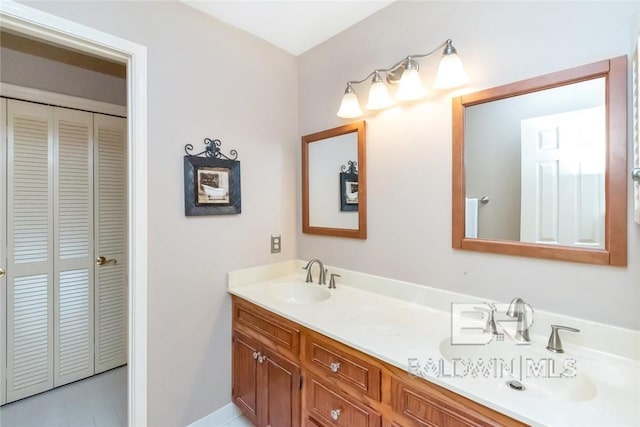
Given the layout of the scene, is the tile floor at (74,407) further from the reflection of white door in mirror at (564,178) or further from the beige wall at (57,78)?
the beige wall at (57,78)

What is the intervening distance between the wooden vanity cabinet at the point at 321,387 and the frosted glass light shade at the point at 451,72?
1234 millimetres

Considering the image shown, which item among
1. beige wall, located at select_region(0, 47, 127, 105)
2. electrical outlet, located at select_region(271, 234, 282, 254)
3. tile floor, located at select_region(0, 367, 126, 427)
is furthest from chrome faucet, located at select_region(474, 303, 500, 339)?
beige wall, located at select_region(0, 47, 127, 105)

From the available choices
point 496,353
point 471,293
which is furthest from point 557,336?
point 471,293

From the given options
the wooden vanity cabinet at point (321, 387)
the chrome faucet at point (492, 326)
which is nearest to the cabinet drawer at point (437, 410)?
the wooden vanity cabinet at point (321, 387)

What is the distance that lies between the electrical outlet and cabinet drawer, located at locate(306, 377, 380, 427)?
96 cm

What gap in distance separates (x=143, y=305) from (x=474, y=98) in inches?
76.0

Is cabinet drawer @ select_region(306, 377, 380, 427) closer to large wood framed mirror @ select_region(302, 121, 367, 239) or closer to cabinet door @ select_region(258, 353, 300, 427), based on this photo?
cabinet door @ select_region(258, 353, 300, 427)

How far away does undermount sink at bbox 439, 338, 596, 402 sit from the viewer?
3.03 feet

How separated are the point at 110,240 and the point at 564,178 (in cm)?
295

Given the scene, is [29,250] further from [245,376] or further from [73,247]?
[245,376]

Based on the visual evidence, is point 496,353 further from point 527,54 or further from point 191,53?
point 191,53

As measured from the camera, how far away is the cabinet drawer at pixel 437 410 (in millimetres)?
820

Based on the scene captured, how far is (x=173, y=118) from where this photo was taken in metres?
1.63

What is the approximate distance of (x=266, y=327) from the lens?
5.18ft
